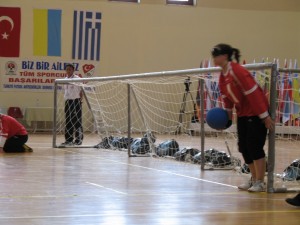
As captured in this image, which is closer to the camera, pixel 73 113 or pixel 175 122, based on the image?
pixel 73 113

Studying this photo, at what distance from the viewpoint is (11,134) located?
10.2 meters

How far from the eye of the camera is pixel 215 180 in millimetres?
6926

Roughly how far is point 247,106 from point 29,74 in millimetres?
12937

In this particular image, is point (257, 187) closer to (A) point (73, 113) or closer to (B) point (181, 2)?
(A) point (73, 113)

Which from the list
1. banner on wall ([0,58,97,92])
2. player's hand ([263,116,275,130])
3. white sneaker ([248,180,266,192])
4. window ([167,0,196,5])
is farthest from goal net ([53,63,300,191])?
window ([167,0,196,5])

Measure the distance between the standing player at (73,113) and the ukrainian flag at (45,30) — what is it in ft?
17.4

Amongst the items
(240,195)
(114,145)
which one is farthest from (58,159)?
(240,195)

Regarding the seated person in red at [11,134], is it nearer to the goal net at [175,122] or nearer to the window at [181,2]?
the goal net at [175,122]

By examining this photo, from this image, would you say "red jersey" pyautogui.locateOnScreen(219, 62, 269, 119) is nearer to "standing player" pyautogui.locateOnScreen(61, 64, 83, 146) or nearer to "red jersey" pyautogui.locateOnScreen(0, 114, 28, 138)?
"red jersey" pyautogui.locateOnScreen(0, 114, 28, 138)

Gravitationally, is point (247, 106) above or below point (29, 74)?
below

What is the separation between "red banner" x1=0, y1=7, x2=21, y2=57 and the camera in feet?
57.9

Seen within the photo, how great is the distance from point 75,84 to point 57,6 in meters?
6.55

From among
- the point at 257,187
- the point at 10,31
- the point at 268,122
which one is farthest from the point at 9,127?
the point at 10,31

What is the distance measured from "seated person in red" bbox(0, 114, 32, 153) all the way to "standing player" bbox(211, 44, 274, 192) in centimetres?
515
